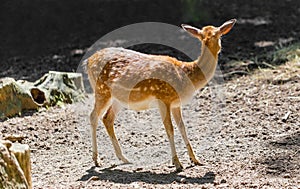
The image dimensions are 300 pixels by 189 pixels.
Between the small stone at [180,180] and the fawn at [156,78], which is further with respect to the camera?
the fawn at [156,78]

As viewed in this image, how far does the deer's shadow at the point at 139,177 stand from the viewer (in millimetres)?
5547

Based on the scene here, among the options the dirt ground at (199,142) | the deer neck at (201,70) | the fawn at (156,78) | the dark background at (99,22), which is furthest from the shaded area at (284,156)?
the dark background at (99,22)

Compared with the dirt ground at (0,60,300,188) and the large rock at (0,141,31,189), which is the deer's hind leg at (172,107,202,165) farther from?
the large rock at (0,141,31,189)

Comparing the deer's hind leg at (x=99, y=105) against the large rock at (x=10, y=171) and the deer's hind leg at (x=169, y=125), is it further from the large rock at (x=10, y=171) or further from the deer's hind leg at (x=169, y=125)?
the large rock at (x=10, y=171)

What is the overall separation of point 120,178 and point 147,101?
2.56 ft

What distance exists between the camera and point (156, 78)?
5910 millimetres

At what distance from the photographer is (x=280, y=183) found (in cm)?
525

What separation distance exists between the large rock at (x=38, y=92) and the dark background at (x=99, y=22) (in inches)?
90.1

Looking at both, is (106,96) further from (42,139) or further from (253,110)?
(253,110)

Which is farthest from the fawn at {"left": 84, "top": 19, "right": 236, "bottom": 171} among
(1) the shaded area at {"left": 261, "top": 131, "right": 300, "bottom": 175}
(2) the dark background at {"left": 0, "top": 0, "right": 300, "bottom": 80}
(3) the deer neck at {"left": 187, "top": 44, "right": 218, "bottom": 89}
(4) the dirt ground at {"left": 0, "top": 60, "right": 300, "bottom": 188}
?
(2) the dark background at {"left": 0, "top": 0, "right": 300, "bottom": 80}

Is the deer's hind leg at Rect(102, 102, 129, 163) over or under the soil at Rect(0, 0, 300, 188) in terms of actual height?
over

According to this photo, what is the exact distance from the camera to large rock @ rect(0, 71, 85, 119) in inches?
314

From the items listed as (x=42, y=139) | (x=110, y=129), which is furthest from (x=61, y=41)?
(x=110, y=129)

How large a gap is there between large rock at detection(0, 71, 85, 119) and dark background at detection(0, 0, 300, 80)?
2289 millimetres
